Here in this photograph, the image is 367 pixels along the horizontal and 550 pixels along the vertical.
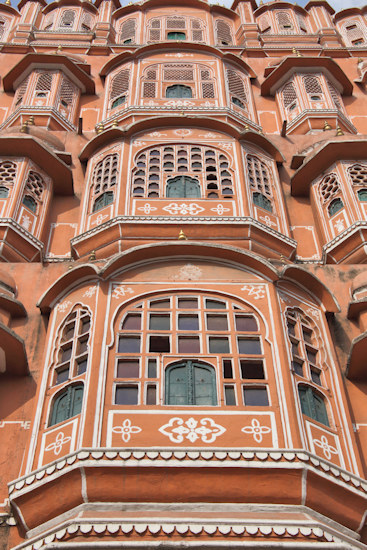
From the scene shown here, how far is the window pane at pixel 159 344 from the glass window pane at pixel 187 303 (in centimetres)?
81

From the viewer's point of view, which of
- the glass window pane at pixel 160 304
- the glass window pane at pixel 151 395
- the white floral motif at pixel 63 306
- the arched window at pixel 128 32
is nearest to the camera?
the glass window pane at pixel 151 395

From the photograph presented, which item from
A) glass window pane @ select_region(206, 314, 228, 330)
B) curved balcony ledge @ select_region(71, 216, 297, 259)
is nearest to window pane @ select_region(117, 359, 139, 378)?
glass window pane @ select_region(206, 314, 228, 330)

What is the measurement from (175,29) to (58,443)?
19.5 meters

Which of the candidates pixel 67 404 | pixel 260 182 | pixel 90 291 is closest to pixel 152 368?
pixel 67 404

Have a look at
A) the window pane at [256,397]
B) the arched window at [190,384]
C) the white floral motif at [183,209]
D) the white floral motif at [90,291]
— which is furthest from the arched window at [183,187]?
the window pane at [256,397]

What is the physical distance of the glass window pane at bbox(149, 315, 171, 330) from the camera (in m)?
11.5

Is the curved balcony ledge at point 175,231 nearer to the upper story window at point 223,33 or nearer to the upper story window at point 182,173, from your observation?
the upper story window at point 182,173

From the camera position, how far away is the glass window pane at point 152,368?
10608 mm

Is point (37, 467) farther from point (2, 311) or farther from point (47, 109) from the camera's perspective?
point (47, 109)

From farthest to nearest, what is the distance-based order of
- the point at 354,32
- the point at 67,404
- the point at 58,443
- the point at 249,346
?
1. the point at 354,32
2. the point at 249,346
3. the point at 67,404
4. the point at 58,443

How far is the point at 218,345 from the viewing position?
1114 cm

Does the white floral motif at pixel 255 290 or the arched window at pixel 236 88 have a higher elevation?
the arched window at pixel 236 88

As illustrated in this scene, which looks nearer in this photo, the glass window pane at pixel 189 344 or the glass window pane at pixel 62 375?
the glass window pane at pixel 189 344

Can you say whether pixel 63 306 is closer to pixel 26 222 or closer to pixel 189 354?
pixel 189 354
